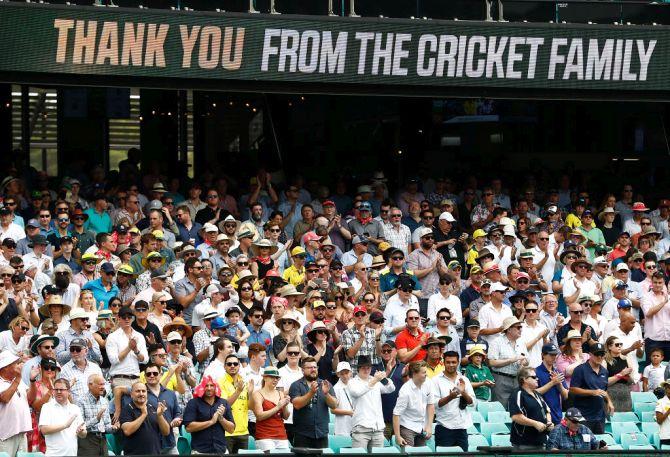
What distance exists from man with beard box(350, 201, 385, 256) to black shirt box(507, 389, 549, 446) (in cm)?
536

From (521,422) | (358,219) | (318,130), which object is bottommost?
(521,422)

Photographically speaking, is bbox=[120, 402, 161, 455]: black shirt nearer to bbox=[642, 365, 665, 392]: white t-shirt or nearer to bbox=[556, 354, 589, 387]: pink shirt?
bbox=[556, 354, 589, 387]: pink shirt

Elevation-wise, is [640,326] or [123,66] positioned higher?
[123,66]

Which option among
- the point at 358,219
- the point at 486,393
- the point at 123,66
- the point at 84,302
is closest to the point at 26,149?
the point at 123,66

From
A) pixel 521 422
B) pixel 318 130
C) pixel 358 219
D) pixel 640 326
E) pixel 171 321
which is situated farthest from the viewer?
pixel 318 130

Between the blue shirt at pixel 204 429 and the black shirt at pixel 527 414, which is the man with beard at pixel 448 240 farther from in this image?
the blue shirt at pixel 204 429

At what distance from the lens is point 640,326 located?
19719mm

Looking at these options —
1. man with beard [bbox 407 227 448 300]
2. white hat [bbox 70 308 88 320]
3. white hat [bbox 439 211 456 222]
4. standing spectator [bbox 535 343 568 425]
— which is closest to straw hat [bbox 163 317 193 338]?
white hat [bbox 70 308 88 320]

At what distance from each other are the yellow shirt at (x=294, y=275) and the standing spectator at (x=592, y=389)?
3.65 m

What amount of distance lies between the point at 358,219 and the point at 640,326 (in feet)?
13.6

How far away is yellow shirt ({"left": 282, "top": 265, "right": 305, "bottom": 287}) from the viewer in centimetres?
1880

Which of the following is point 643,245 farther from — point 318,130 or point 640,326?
point 318,130

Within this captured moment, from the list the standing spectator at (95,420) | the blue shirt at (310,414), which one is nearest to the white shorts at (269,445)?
the blue shirt at (310,414)

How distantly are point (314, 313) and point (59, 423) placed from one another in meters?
3.94
